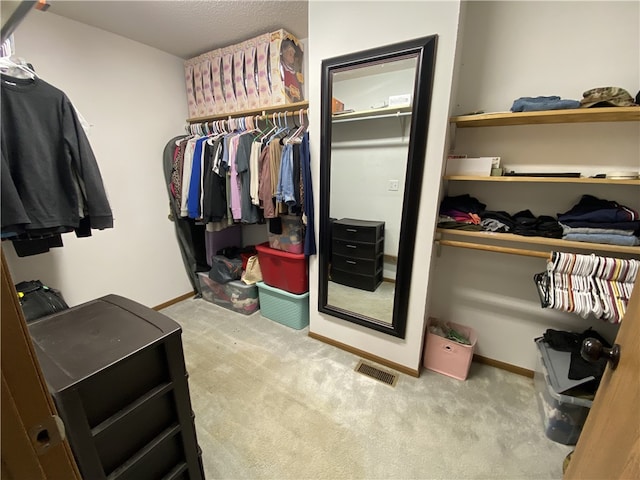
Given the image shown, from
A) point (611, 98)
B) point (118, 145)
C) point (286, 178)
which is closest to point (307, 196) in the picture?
point (286, 178)

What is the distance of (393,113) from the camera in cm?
178

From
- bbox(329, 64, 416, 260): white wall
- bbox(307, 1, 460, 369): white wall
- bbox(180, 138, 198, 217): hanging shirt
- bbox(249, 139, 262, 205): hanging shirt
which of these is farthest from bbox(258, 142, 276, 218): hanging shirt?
bbox(180, 138, 198, 217): hanging shirt

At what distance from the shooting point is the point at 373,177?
2.01m

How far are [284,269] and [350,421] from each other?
1242 millimetres

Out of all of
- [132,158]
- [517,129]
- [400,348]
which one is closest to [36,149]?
[132,158]

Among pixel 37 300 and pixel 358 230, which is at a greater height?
pixel 358 230

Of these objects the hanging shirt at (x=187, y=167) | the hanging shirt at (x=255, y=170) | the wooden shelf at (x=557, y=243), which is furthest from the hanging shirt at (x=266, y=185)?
the wooden shelf at (x=557, y=243)

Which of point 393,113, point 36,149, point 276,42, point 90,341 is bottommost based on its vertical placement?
point 90,341

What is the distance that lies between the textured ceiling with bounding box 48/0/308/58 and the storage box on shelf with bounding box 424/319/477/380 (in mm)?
2523

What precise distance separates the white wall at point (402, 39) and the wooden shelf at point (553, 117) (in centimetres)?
22

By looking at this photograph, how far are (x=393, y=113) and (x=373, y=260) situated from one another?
104 cm

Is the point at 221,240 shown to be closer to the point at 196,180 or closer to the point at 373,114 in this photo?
the point at 196,180

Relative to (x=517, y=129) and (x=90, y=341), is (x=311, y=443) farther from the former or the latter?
(x=517, y=129)

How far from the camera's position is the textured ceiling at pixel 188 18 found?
1851 mm
